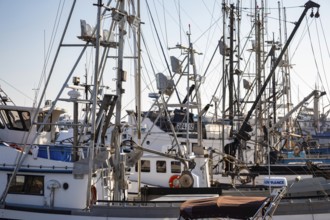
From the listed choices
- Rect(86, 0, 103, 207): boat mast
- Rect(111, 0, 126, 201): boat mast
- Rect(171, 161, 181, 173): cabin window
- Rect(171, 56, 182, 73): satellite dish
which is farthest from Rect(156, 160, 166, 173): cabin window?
Rect(86, 0, 103, 207): boat mast

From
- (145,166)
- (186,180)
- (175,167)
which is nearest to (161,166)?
(175,167)

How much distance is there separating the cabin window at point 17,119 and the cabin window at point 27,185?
6.62 feet

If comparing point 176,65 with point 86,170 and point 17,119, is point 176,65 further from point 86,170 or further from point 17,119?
point 86,170

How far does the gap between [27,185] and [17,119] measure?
253cm

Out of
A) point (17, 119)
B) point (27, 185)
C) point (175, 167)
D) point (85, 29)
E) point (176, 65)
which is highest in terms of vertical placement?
point (176, 65)

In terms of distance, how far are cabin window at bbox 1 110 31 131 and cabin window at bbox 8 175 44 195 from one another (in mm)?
2017

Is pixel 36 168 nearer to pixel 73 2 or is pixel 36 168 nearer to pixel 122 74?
pixel 122 74

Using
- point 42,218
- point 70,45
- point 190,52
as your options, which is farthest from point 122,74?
point 190,52

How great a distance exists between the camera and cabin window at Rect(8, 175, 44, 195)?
1299 centimetres

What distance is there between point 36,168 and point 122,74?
138 inches

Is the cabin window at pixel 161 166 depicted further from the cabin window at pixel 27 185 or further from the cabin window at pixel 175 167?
the cabin window at pixel 27 185

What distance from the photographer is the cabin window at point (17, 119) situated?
1452cm

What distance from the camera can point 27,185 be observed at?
42.9 ft

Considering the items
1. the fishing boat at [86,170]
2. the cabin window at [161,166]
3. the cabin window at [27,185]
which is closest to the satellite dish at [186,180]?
the fishing boat at [86,170]
